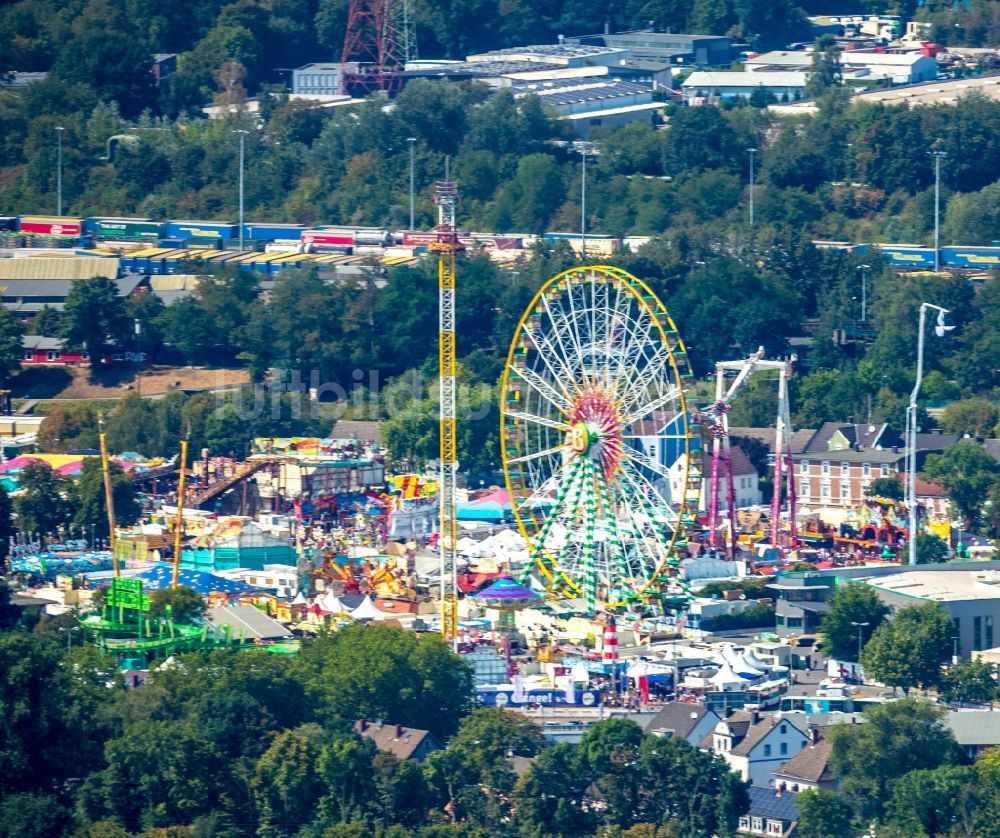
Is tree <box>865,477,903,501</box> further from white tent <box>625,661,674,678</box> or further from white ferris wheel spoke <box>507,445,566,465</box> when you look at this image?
white tent <box>625,661,674,678</box>

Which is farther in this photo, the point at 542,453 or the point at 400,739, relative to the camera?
the point at 542,453

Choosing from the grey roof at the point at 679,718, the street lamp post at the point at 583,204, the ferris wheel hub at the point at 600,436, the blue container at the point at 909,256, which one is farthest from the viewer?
the street lamp post at the point at 583,204

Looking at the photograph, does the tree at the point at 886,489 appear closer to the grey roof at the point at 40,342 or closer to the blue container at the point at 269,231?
the grey roof at the point at 40,342

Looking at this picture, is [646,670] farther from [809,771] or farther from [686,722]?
[809,771]

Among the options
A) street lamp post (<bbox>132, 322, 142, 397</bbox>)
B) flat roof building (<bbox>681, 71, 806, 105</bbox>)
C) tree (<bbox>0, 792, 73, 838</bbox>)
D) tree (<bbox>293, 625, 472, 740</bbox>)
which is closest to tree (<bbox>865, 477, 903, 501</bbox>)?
tree (<bbox>293, 625, 472, 740</bbox>)

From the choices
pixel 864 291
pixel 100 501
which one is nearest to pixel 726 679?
pixel 100 501

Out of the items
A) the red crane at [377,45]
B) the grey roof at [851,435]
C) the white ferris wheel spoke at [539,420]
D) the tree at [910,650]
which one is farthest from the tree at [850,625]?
the red crane at [377,45]
